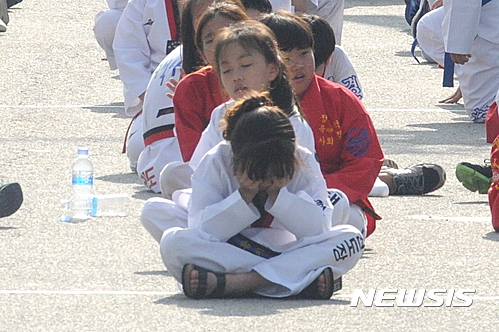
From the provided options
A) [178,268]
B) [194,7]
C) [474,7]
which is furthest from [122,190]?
[474,7]

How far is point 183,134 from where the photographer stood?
5.98 meters

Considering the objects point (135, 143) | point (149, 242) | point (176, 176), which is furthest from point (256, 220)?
point (135, 143)

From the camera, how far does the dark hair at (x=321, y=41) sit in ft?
20.8

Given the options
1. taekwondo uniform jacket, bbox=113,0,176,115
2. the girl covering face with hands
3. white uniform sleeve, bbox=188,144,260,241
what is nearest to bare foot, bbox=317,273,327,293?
the girl covering face with hands

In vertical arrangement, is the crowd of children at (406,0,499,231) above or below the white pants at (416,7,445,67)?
above

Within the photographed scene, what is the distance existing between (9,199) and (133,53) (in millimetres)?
2380

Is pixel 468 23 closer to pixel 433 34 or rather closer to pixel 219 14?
pixel 433 34

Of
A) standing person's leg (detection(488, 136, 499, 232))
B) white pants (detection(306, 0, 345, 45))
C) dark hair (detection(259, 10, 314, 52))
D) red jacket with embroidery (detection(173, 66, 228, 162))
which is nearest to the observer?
dark hair (detection(259, 10, 314, 52))

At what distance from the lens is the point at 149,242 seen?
19.5 feet

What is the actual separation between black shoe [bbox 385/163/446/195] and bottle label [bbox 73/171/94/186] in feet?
5.08

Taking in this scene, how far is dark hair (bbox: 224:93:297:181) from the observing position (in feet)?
15.4

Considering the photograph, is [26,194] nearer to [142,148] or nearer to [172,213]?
[142,148]

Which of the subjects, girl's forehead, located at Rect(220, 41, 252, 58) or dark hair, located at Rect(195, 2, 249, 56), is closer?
girl's forehead, located at Rect(220, 41, 252, 58)

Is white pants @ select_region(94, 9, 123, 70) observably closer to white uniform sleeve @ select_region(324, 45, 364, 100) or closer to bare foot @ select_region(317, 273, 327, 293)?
white uniform sleeve @ select_region(324, 45, 364, 100)
